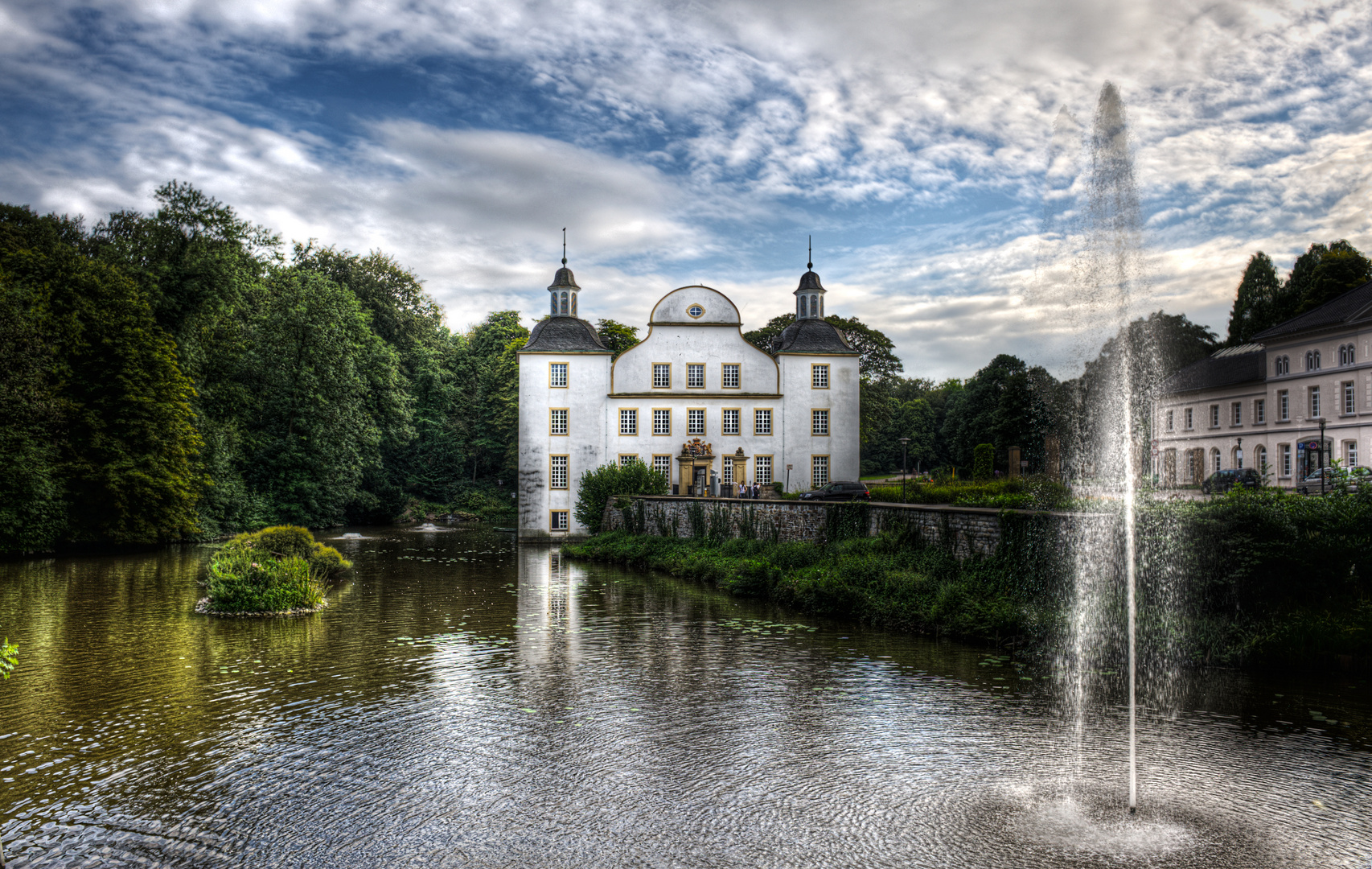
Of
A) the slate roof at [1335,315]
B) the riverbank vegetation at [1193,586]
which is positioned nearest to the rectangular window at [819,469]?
the slate roof at [1335,315]

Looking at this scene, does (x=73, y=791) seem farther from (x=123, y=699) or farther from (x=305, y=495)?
(x=305, y=495)

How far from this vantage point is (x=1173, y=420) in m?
58.2

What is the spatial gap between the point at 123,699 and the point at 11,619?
859 centimetres

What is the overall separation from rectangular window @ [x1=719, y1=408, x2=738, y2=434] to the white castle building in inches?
1.6

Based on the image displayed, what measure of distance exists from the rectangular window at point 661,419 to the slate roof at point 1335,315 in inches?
1312

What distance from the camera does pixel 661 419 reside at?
42.7 metres

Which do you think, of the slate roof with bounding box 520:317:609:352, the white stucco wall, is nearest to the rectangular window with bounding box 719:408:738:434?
the white stucco wall

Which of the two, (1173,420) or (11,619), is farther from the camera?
(1173,420)

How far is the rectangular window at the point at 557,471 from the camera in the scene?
41.8 metres

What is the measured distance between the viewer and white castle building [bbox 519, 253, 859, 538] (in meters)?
41.8

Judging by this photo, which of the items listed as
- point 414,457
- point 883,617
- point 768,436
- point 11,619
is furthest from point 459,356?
point 883,617

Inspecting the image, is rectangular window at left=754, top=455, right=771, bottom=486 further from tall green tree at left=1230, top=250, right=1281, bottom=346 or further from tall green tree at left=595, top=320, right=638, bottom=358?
tall green tree at left=1230, top=250, right=1281, bottom=346

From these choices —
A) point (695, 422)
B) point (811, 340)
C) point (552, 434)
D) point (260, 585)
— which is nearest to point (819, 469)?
point (811, 340)

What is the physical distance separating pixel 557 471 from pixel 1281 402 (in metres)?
39.8
